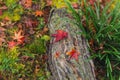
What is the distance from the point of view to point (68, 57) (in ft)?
12.7

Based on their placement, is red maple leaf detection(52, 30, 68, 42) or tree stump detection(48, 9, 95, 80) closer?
tree stump detection(48, 9, 95, 80)

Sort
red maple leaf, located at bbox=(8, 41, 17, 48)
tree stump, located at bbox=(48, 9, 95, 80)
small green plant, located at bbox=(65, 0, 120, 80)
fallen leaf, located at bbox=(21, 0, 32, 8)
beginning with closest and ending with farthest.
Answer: tree stump, located at bbox=(48, 9, 95, 80) < small green plant, located at bbox=(65, 0, 120, 80) < red maple leaf, located at bbox=(8, 41, 17, 48) < fallen leaf, located at bbox=(21, 0, 32, 8)

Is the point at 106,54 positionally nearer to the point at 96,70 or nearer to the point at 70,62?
the point at 96,70

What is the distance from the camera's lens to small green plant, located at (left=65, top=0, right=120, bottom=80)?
161 inches

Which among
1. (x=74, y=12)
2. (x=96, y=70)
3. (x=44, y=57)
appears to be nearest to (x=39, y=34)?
(x=44, y=57)

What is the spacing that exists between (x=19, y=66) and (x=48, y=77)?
0.46 metres

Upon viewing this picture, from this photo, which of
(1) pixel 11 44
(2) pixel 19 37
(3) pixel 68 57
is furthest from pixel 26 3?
(3) pixel 68 57

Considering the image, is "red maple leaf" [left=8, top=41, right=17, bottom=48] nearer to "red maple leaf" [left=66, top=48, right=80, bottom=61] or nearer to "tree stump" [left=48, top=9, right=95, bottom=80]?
"tree stump" [left=48, top=9, right=95, bottom=80]

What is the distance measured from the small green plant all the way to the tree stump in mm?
128

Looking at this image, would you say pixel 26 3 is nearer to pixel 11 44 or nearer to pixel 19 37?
pixel 19 37

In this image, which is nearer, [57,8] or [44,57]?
[44,57]

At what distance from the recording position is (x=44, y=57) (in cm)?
428

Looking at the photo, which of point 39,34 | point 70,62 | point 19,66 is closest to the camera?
point 70,62

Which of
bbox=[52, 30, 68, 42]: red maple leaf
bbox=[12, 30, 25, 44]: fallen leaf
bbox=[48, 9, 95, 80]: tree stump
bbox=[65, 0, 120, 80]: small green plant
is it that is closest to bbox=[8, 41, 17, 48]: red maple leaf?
bbox=[12, 30, 25, 44]: fallen leaf
